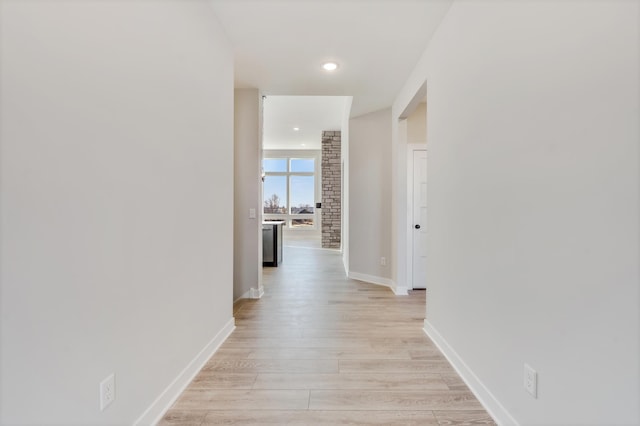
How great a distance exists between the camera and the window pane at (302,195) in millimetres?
10031

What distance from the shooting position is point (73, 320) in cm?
105

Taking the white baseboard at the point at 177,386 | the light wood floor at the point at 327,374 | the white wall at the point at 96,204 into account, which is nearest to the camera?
the white wall at the point at 96,204

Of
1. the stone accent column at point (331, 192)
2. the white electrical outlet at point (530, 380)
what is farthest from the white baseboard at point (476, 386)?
the stone accent column at point (331, 192)

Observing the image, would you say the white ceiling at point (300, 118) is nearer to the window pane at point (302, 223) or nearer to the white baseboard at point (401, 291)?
the window pane at point (302, 223)

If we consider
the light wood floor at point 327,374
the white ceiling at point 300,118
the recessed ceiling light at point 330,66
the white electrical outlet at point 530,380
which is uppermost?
the white ceiling at point 300,118

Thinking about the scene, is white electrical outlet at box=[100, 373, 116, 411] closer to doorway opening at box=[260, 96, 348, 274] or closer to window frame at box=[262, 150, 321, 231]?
doorway opening at box=[260, 96, 348, 274]

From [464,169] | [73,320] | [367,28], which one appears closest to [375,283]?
[464,169]

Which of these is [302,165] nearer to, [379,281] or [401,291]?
[379,281]

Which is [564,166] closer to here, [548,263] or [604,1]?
[548,263]

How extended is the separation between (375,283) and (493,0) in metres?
3.58

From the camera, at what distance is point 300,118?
256 inches

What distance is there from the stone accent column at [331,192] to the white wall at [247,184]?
4.65 metres

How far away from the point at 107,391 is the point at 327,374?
48.5 inches

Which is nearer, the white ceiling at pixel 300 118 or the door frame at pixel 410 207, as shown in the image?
the door frame at pixel 410 207
